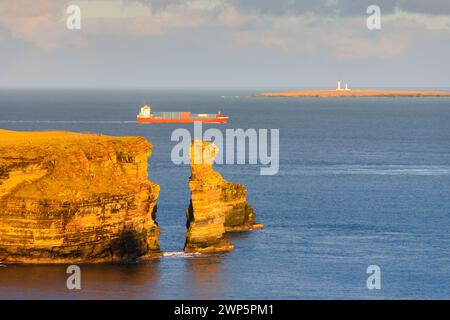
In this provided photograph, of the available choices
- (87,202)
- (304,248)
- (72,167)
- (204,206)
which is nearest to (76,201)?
(87,202)

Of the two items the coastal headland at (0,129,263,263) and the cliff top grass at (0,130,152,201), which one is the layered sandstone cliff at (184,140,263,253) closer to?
the coastal headland at (0,129,263,263)

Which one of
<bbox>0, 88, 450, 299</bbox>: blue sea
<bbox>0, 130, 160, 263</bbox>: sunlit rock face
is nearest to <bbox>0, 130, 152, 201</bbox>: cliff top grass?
<bbox>0, 130, 160, 263</bbox>: sunlit rock face

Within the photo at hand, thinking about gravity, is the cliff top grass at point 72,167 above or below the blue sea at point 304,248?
above

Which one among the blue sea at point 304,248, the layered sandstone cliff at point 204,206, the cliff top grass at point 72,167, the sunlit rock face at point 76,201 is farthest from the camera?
the layered sandstone cliff at point 204,206

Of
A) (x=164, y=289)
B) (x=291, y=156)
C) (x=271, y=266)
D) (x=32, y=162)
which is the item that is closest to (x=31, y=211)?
(x=32, y=162)

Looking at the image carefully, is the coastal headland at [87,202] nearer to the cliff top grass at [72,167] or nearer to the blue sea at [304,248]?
the cliff top grass at [72,167]

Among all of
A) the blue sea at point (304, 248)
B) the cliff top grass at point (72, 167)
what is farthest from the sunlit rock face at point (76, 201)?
the blue sea at point (304, 248)

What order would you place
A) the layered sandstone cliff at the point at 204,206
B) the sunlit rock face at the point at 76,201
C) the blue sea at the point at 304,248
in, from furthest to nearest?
the layered sandstone cliff at the point at 204,206 → the sunlit rock face at the point at 76,201 → the blue sea at the point at 304,248
